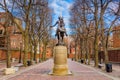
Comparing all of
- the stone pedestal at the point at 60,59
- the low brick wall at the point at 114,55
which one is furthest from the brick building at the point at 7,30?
the low brick wall at the point at 114,55

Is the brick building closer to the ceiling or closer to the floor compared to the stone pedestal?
closer to the ceiling

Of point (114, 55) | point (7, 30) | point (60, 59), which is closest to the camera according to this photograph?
point (60, 59)

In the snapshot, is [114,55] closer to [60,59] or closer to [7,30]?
[7,30]

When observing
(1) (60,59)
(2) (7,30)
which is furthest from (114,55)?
(1) (60,59)

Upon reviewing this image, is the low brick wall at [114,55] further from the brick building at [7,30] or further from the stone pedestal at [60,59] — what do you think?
the stone pedestal at [60,59]

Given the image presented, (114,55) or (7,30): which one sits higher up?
(7,30)

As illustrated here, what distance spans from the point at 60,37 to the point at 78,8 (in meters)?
21.2

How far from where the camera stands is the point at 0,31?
288 feet

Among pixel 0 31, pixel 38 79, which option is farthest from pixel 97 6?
pixel 0 31

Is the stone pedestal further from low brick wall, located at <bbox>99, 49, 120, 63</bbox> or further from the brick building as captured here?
low brick wall, located at <bbox>99, 49, 120, 63</bbox>

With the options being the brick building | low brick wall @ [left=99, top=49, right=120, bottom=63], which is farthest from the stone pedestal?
low brick wall @ [left=99, top=49, right=120, bottom=63]

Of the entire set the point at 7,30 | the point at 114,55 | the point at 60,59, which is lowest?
the point at 60,59

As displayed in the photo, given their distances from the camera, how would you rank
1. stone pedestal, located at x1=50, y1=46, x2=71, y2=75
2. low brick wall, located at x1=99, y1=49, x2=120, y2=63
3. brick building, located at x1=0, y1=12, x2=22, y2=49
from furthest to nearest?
low brick wall, located at x1=99, y1=49, x2=120, y2=63, brick building, located at x1=0, y1=12, x2=22, y2=49, stone pedestal, located at x1=50, y1=46, x2=71, y2=75

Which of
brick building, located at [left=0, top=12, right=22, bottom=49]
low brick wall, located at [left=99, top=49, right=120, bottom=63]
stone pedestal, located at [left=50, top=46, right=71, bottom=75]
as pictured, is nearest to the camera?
stone pedestal, located at [left=50, top=46, right=71, bottom=75]
